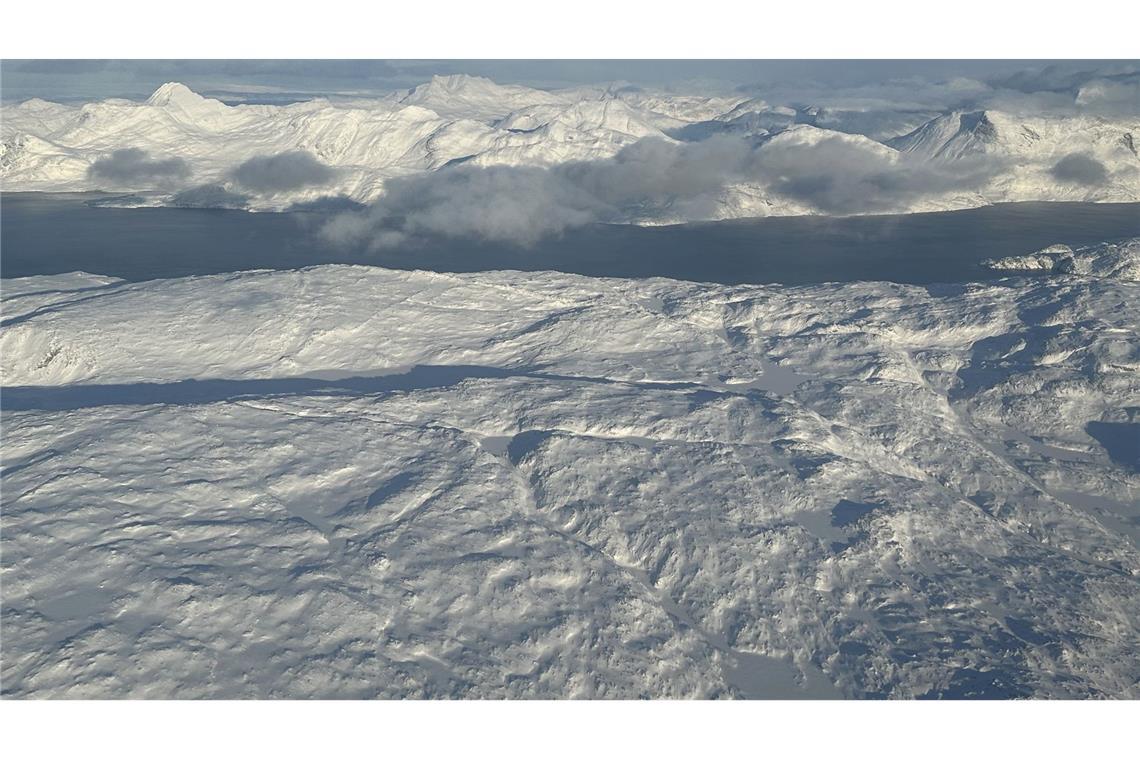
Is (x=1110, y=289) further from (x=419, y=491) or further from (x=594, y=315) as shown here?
(x=419, y=491)

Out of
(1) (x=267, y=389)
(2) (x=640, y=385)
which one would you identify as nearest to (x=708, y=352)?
(2) (x=640, y=385)

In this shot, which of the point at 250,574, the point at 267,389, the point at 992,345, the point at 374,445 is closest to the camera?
the point at 250,574

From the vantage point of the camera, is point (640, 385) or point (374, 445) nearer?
point (374, 445)

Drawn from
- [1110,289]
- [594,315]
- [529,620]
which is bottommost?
[529,620]

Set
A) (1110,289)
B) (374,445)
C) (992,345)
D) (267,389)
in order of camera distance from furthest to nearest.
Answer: (1110,289), (992,345), (267,389), (374,445)

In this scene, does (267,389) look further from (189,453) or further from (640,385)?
(640,385)

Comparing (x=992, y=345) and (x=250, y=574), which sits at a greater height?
(x=992, y=345)
